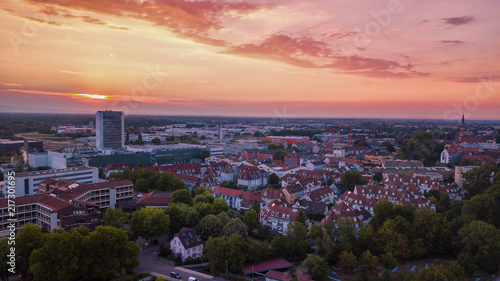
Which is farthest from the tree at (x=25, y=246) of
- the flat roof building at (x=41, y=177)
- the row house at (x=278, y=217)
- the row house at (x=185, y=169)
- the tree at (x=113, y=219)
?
the row house at (x=185, y=169)

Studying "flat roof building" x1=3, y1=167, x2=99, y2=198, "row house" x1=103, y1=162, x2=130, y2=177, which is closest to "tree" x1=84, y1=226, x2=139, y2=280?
"flat roof building" x1=3, y1=167, x2=99, y2=198

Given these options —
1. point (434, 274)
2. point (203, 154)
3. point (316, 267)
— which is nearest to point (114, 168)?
point (203, 154)

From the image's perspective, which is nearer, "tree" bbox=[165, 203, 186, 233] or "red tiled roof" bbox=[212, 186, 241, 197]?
"tree" bbox=[165, 203, 186, 233]

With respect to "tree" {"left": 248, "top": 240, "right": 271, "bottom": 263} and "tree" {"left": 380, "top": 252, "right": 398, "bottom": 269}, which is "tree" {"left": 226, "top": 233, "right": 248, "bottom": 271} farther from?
"tree" {"left": 380, "top": 252, "right": 398, "bottom": 269}

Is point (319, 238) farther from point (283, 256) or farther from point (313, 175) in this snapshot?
point (313, 175)

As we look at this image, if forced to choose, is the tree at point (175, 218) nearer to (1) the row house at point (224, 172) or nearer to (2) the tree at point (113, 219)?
(2) the tree at point (113, 219)

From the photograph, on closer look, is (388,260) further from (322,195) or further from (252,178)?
(252,178)

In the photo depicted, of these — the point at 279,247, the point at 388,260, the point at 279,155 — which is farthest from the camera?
the point at 279,155
